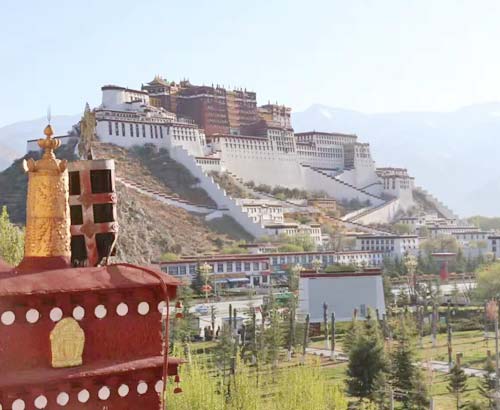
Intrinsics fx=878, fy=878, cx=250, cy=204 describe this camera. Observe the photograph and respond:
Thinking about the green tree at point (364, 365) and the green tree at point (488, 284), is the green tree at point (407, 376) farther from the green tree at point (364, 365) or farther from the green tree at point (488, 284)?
the green tree at point (488, 284)

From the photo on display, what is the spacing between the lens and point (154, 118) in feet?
254

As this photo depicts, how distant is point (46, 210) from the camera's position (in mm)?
5562

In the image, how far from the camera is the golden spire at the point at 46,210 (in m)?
5.55

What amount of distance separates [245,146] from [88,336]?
7733 centimetres

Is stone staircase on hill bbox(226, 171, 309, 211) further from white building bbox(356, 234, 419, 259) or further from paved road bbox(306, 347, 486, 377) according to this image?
paved road bbox(306, 347, 486, 377)

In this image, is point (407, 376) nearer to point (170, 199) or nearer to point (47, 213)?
point (47, 213)

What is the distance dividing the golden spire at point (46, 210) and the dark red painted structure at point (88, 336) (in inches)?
7.7

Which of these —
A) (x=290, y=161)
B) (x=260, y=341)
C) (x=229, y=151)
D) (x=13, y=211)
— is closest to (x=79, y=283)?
(x=260, y=341)

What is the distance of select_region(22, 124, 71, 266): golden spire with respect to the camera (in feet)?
18.2

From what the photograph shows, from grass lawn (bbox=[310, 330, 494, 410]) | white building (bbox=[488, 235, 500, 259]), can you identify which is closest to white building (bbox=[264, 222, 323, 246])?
white building (bbox=[488, 235, 500, 259])

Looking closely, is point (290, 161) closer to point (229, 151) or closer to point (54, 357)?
point (229, 151)

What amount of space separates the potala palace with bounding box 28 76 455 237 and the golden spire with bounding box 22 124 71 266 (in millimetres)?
64090

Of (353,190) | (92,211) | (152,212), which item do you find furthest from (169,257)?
(92,211)

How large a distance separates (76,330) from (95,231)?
0.81 m
